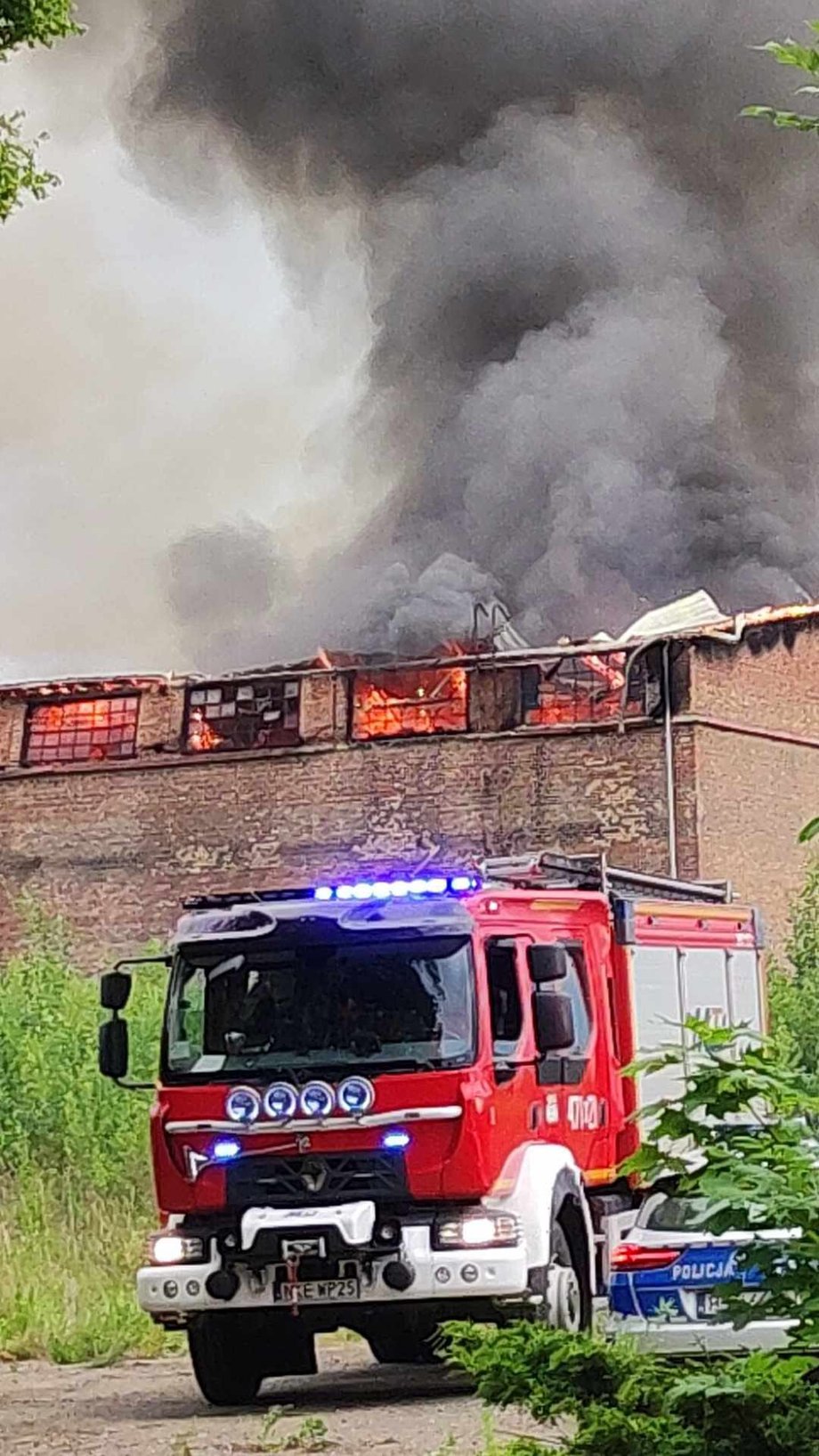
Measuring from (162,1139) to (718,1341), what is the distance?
3.85m

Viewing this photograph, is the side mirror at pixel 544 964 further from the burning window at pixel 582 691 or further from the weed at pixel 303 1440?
the burning window at pixel 582 691

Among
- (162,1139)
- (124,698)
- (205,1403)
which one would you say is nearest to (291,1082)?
(162,1139)

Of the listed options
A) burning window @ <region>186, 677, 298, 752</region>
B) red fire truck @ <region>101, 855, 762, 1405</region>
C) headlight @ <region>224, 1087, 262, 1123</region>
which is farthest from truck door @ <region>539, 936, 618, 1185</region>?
burning window @ <region>186, 677, 298, 752</region>

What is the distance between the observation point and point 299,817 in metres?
25.4

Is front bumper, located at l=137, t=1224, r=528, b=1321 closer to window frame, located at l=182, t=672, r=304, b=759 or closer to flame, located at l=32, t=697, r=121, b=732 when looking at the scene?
window frame, located at l=182, t=672, r=304, b=759

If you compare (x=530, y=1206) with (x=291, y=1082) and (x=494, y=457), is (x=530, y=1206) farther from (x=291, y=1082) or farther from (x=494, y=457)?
(x=494, y=457)

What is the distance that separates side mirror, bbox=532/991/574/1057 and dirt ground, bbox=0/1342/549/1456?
5.25 ft

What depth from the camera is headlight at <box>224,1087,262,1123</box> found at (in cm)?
1026

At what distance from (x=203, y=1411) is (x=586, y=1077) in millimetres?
2466

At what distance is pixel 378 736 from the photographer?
82.8ft

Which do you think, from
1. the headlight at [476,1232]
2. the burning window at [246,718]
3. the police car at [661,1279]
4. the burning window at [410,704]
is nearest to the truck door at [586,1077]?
the headlight at [476,1232]

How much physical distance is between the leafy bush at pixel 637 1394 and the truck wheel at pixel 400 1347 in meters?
7.84

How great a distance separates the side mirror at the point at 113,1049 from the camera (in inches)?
424

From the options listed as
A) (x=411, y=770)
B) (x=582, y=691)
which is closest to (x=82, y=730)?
(x=411, y=770)
